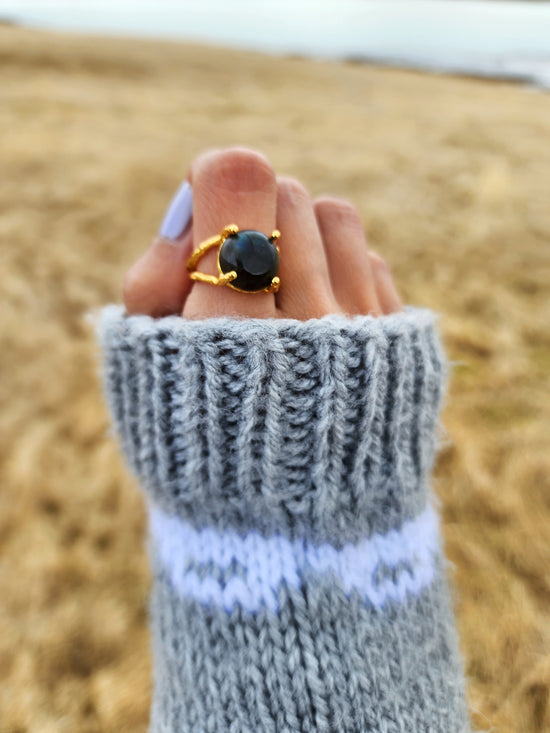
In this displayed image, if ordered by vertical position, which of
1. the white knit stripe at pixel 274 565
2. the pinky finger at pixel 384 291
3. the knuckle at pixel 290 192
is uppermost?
the knuckle at pixel 290 192

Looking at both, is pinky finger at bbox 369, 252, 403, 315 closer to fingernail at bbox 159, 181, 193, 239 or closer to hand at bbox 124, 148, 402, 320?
hand at bbox 124, 148, 402, 320

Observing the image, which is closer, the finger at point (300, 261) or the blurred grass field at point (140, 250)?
the finger at point (300, 261)

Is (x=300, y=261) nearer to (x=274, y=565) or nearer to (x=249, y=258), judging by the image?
(x=249, y=258)

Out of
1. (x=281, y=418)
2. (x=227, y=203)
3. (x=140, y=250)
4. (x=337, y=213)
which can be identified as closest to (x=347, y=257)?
(x=337, y=213)

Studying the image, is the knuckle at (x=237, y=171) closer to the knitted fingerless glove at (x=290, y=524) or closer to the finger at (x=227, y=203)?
the finger at (x=227, y=203)

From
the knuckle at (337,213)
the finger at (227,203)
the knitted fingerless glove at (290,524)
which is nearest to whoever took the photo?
the knitted fingerless glove at (290,524)

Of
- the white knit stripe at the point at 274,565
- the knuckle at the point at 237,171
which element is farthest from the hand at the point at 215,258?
the white knit stripe at the point at 274,565
